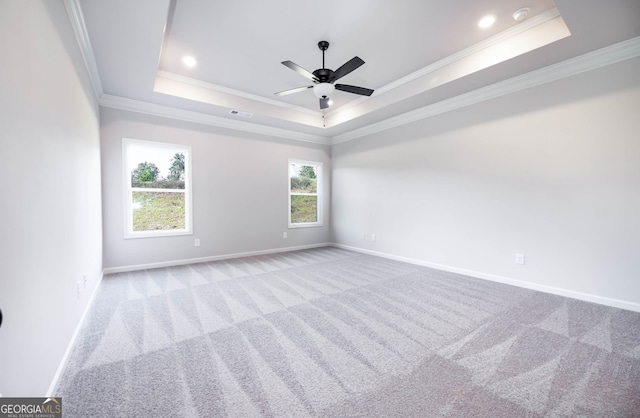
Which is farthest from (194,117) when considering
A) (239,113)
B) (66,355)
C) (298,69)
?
(66,355)

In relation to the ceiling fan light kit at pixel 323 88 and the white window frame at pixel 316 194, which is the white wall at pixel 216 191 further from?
the ceiling fan light kit at pixel 323 88

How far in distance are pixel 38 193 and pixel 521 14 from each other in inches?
169

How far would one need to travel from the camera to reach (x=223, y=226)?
4953 millimetres

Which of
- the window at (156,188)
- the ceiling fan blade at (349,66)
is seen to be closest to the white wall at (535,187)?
the ceiling fan blade at (349,66)

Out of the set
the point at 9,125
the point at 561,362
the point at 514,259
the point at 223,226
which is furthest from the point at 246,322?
the point at 514,259

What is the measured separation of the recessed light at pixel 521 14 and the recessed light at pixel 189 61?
3819mm

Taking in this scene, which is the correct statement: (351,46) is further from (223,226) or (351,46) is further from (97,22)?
(223,226)

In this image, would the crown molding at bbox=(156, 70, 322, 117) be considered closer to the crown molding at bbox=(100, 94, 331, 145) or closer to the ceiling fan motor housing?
the crown molding at bbox=(100, 94, 331, 145)

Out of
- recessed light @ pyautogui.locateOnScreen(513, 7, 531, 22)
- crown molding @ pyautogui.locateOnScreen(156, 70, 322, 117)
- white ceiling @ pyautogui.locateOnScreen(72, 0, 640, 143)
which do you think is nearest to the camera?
white ceiling @ pyautogui.locateOnScreen(72, 0, 640, 143)

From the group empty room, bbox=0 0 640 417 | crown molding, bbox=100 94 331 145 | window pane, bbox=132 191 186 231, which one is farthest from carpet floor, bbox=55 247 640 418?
crown molding, bbox=100 94 331 145

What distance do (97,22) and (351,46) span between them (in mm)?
2594

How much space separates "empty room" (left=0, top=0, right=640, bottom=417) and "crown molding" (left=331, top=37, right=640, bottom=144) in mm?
23

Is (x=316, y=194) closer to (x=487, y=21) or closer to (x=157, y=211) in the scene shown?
(x=157, y=211)

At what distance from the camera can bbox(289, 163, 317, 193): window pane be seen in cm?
601
